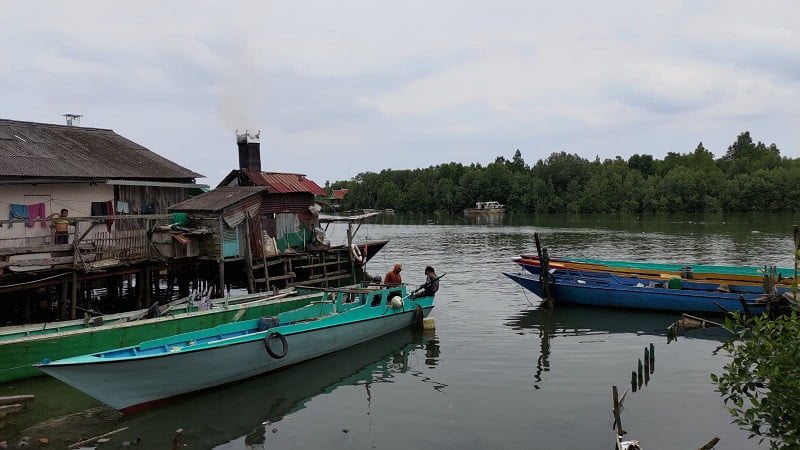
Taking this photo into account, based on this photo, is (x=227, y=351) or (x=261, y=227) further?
(x=261, y=227)

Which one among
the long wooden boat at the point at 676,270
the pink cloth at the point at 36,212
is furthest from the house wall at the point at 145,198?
the long wooden boat at the point at 676,270

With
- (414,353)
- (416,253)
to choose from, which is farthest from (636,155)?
(414,353)

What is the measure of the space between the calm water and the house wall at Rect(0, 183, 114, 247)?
6816 mm

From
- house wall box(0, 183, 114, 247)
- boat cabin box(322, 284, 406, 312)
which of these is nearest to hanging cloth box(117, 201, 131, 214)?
house wall box(0, 183, 114, 247)

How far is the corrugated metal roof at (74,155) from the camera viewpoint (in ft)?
68.0

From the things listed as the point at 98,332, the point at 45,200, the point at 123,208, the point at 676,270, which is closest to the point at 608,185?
the point at 676,270

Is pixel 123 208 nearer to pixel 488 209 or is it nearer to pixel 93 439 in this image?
pixel 93 439

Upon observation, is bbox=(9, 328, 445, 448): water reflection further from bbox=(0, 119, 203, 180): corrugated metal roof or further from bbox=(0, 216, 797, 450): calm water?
bbox=(0, 119, 203, 180): corrugated metal roof

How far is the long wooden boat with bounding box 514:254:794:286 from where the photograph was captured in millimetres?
23094

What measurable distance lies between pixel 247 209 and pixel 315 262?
6592mm

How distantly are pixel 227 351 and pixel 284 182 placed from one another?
1496 cm

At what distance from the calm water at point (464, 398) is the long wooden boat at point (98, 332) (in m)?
0.75

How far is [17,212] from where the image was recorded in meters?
20.2

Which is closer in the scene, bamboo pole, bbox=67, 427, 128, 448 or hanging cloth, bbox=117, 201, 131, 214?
bamboo pole, bbox=67, 427, 128, 448
